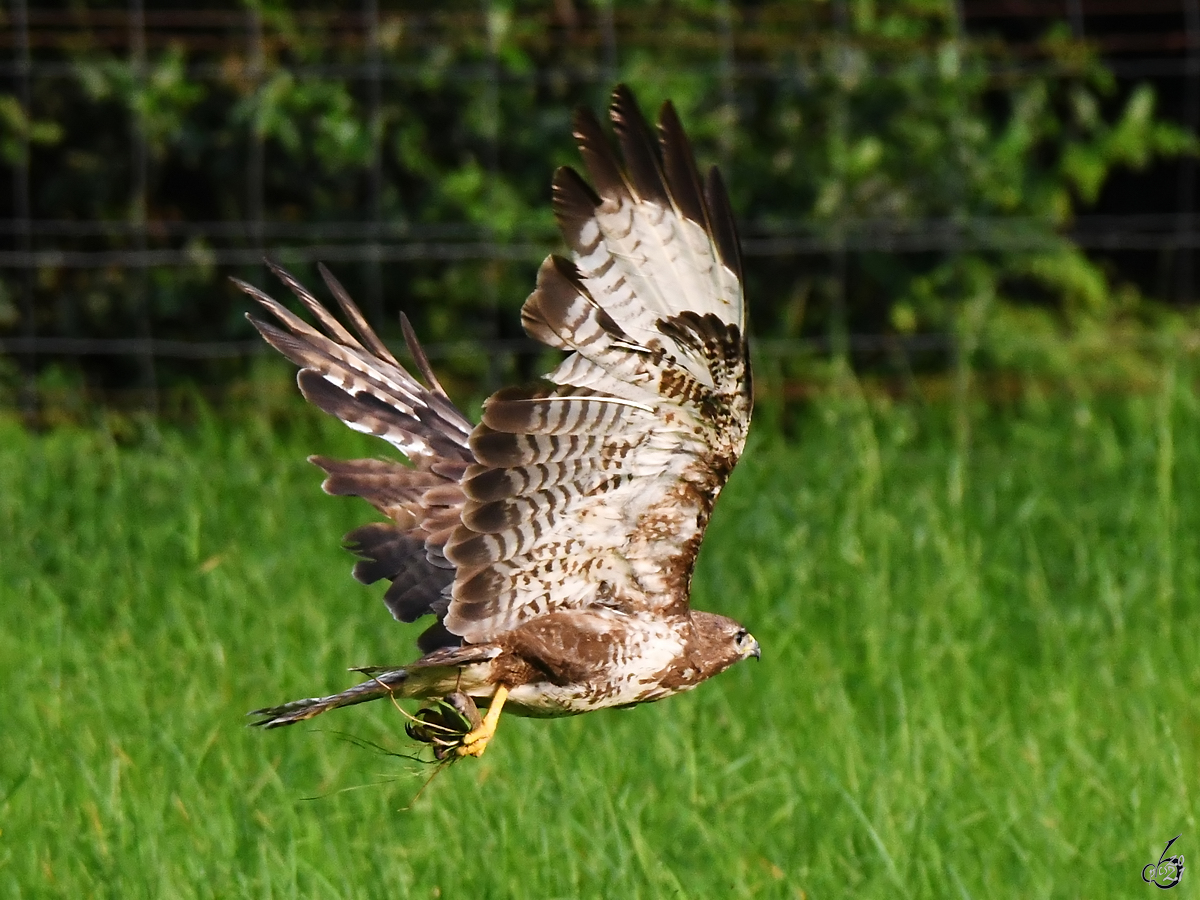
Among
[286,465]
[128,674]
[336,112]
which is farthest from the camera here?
[336,112]

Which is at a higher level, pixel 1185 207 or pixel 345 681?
pixel 1185 207

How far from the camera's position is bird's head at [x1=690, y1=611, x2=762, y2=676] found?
400cm

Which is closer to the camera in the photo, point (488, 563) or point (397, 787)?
point (488, 563)

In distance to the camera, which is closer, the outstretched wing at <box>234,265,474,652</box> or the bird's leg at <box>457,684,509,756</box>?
the bird's leg at <box>457,684,509,756</box>

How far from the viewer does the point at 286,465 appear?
6.95m


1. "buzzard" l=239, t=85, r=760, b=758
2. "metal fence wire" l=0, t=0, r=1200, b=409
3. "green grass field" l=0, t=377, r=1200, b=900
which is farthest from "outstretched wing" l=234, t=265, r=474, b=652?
"metal fence wire" l=0, t=0, r=1200, b=409

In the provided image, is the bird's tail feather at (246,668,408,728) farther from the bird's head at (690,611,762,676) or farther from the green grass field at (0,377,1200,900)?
the bird's head at (690,611,762,676)

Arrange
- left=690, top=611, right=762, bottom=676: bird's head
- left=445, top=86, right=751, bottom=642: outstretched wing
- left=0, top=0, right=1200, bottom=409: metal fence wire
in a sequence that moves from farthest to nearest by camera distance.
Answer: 1. left=0, top=0, right=1200, bottom=409: metal fence wire
2. left=690, top=611, right=762, bottom=676: bird's head
3. left=445, top=86, right=751, bottom=642: outstretched wing

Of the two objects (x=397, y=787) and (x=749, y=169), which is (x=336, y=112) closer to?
(x=749, y=169)

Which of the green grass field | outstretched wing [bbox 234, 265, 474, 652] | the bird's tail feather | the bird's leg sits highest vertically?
outstretched wing [bbox 234, 265, 474, 652]

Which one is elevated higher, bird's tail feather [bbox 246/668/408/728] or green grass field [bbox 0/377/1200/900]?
bird's tail feather [bbox 246/668/408/728]

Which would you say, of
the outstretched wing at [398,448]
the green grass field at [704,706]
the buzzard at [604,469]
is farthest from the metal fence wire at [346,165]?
the buzzard at [604,469]

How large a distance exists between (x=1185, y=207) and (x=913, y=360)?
1710 mm

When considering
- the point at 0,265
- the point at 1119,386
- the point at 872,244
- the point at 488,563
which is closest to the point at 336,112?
the point at 0,265
